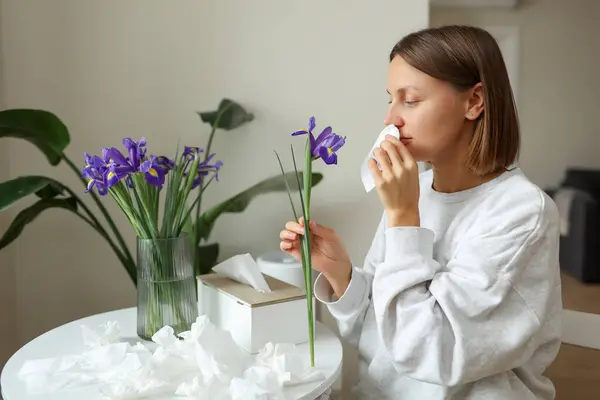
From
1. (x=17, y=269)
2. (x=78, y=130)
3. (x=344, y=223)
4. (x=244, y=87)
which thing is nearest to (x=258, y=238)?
(x=344, y=223)

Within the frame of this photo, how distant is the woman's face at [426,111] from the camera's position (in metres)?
1.00

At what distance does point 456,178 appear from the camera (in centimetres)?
109

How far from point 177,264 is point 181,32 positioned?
76 centimetres

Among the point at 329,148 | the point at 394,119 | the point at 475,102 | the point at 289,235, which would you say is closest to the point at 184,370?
the point at 289,235

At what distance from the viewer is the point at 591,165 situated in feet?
4.70

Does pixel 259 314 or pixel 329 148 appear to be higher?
pixel 329 148

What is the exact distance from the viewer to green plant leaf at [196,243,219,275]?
1.58m

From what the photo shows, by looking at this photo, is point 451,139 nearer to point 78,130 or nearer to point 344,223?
point 344,223

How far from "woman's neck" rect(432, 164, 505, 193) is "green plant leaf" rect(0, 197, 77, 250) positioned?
2.75 ft

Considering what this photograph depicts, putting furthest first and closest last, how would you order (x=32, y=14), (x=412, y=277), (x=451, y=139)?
1. (x=32, y=14)
2. (x=451, y=139)
3. (x=412, y=277)

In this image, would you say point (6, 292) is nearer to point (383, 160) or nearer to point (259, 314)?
point (259, 314)

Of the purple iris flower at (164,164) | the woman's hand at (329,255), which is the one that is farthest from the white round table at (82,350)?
the purple iris flower at (164,164)

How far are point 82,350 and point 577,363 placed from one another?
44.4 inches

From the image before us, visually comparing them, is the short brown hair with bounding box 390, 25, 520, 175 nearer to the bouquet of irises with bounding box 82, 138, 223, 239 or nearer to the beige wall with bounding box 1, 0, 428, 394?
the bouquet of irises with bounding box 82, 138, 223, 239
